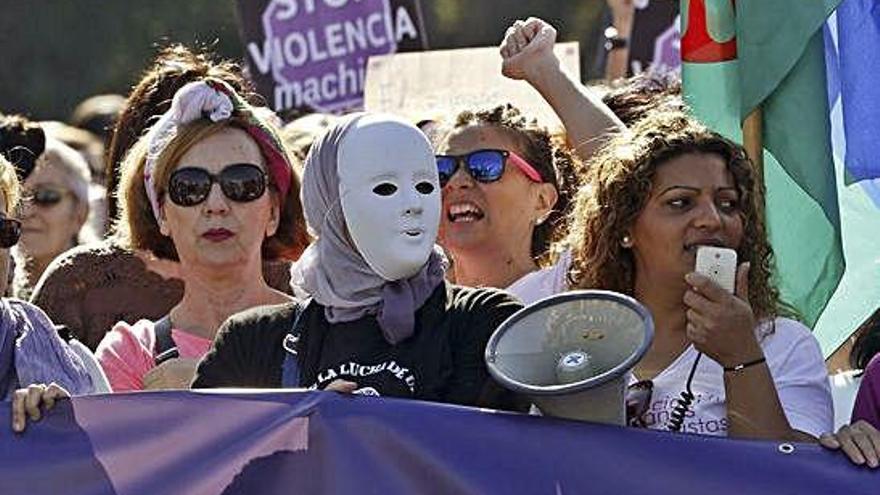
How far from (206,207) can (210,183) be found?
0.05 meters

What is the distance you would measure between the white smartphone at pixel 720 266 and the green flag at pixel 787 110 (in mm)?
886

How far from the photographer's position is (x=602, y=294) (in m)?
4.11

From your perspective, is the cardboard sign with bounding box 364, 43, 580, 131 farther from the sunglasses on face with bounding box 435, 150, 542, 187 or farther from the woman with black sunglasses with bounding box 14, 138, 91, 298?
the woman with black sunglasses with bounding box 14, 138, 91, 298

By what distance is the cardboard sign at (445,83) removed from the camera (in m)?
6.86

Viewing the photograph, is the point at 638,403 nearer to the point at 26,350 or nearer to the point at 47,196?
the point at 26,350

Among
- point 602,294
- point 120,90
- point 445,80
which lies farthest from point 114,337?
point 120,90

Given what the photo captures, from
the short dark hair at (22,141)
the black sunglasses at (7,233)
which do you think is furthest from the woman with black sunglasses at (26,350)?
the short dark hair at (22,141)

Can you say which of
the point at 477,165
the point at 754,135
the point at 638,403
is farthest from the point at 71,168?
the point at 638,403

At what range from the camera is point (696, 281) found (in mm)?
4293

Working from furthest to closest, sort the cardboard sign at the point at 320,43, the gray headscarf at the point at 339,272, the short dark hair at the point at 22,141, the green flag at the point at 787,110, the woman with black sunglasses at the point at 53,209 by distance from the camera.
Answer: the cardboard sign at the point at 320,43 → the woman with black sunglasses at the point at 53,209 → the short dark hair at the point at 22,141 → the green flag at the point at 787,110 → the gray headscarf at the point at 339,272

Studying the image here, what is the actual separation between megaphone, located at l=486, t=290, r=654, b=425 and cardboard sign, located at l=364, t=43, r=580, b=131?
2.42m

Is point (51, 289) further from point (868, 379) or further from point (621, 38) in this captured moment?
point (621, 38)

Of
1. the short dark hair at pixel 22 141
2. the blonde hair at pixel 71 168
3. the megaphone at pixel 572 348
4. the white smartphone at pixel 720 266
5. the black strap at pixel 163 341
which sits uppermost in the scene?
the short dark hair at pixel 22 141

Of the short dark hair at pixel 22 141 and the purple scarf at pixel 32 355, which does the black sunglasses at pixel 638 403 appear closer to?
the purple scarf at pixel 32 355
